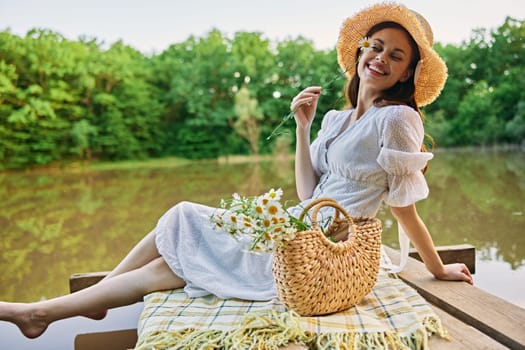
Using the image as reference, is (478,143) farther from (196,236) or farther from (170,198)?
(196,236)

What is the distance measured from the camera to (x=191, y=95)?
→ 60.5 feet

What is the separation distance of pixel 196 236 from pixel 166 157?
17054 millimetres

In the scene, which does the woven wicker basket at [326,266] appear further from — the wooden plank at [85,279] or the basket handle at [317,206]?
the wooden plank at [85,279]

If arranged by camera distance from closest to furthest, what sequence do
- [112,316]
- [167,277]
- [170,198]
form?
[167,277] → [112,316] → [170,198]

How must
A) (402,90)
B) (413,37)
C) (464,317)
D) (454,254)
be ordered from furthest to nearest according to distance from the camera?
(454,254) < (402,90) < (413,37) < (464,317)

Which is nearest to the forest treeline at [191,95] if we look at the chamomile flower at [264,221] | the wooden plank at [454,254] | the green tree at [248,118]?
the green tree at [248,118]

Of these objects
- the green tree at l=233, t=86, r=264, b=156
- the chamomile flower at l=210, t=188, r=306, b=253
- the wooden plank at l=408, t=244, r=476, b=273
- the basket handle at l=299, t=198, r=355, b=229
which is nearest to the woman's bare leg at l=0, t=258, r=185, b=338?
the chamomile flower at l=210, t=188, r=306, b=253

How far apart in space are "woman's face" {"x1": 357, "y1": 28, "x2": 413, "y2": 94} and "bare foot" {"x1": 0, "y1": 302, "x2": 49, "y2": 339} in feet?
4.11

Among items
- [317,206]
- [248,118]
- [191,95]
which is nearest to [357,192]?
[317,206]

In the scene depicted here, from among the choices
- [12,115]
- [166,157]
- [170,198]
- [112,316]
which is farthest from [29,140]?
[112,316]

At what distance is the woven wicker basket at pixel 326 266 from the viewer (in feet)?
3.67

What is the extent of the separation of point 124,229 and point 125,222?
1.18ft

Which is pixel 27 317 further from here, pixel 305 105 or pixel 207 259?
pixel 305 105

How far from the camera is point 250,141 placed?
1755 centimetres
